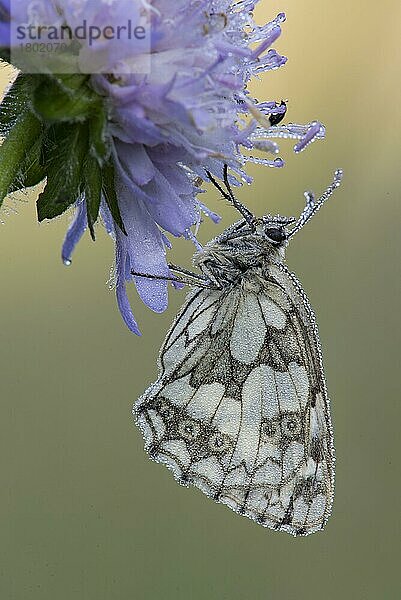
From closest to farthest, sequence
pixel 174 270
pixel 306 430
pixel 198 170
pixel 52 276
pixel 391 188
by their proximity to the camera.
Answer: pixel 198 170 < pixel 174 270 < pixel 306 430 < pixel 52 276 < pixel 391 188

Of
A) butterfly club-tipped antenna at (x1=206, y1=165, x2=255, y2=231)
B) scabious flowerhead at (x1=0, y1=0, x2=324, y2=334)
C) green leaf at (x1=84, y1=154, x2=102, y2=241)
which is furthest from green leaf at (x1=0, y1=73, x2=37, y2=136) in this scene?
butterfly club-tipped antenna at (x1=206, y1=165, x2=255, y2=231)

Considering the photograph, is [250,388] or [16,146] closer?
[16,146]

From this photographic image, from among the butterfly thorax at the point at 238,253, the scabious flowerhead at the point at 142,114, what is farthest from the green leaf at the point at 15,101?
the butterfly thorax at the point at 238,253

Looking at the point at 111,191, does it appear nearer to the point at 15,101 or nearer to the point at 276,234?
the point at 15,101

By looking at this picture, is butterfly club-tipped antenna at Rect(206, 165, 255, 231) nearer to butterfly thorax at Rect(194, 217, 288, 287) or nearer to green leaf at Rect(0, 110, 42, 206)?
butterfly thorax at Rect(194, 217, 288, 287)

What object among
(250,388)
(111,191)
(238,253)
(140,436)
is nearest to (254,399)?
(250,388)

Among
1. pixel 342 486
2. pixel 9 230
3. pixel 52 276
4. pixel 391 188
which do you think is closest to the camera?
pixel 9 230

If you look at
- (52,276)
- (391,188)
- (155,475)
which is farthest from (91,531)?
(391,188)

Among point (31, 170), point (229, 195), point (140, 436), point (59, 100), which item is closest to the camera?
point (59, 100)

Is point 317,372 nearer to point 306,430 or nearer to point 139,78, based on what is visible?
point 306,430
